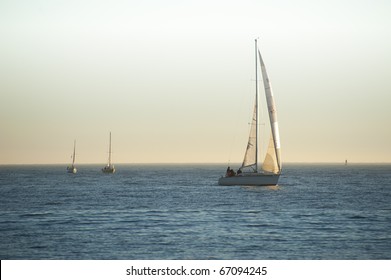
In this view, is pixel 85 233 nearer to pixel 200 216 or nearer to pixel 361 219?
pixel 200 216

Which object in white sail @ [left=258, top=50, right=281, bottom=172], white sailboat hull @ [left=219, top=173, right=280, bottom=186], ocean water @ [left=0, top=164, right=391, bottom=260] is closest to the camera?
ocean water @ [left=0, top=164, right=391, bottom=260]

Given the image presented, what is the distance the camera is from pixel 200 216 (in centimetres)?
4597

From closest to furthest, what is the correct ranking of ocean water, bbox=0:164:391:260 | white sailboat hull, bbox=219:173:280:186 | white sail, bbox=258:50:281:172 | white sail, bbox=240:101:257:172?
ocean water, bbox=0:164:391:260 → white sailboat hull, bbox=219:173:280:186 → white sail, bbox=258:50:281:172 → white sail, bbox=240:101:257:172

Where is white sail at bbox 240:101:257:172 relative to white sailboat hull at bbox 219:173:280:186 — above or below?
above

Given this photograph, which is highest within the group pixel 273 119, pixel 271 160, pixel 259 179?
pixel 273 119

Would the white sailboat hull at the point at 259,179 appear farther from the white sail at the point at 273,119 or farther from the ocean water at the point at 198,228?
the ocean water at the point at 198,228

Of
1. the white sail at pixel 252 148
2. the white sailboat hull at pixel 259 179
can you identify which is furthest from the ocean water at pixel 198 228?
the white sail at pixel 252 148

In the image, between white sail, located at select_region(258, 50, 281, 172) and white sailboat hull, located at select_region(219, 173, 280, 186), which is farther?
white sail, located at select_region(258, 50, 281, 172)

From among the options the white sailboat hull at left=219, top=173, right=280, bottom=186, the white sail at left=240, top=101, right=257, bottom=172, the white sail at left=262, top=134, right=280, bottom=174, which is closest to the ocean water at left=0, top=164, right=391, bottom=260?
the white sailboat hull at left=219, top=173, right=280, bottom=186

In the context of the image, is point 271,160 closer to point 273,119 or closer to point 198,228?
point 273,119

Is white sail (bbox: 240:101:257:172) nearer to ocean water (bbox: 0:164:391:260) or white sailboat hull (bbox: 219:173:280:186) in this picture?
white sailboat hull (bbox: 219:173:280:186)

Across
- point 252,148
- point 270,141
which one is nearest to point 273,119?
point 270,141

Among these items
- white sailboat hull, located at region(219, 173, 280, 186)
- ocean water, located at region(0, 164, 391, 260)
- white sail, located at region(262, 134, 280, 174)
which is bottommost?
ocean water, located at region(0, 164, 391, 260)

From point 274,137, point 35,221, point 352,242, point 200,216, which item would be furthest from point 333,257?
point 274,137
